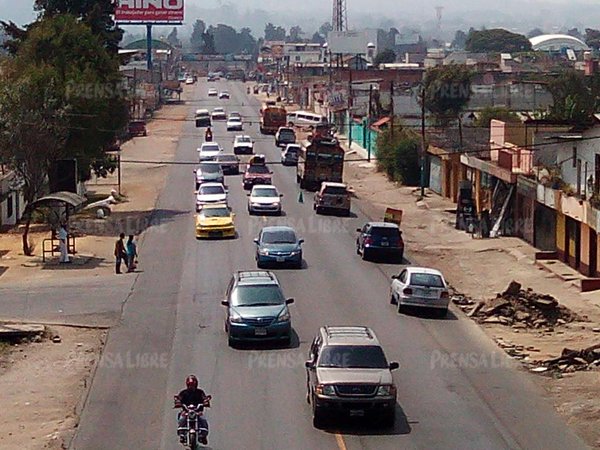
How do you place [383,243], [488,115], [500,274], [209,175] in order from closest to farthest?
1. [500,274]
2. [383,243]
3. [209,175]
4. [488,115]

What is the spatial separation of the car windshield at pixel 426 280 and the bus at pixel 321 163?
102ft

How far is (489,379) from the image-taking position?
26219 millimetres

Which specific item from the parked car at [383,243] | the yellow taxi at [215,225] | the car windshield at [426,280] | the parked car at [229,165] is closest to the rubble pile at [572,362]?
the car windshield at [426,280]

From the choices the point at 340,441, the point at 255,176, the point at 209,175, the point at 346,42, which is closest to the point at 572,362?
the point at 340,441

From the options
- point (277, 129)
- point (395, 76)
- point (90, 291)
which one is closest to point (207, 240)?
point (90, 291)

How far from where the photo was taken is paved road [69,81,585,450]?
21.2 meters

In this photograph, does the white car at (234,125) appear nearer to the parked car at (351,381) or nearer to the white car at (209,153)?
the white car at (209,153)

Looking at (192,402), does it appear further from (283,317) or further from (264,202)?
(264,202)

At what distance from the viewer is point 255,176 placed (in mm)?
67188

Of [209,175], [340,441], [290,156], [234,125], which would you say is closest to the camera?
[340,441]

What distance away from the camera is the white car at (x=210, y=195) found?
5700 cm

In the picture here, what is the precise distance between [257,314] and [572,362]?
725cm

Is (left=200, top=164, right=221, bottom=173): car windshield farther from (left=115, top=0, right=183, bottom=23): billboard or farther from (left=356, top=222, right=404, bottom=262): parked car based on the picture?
(left=115, top=0, right=183, bottom=23): billboard

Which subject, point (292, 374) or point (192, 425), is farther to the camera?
point (292, 374)
